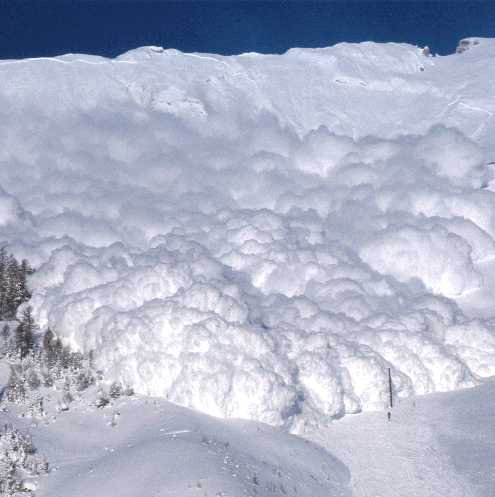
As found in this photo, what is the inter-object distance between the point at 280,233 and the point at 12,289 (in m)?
37.6

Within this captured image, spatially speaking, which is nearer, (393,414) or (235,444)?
(235,444)

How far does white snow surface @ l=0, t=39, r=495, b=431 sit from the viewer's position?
6875 centimetres

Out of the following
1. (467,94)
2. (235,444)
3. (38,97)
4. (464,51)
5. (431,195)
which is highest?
(464,51)

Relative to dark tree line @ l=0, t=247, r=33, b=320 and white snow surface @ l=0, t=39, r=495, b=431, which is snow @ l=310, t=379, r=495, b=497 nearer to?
white snow surface @ l=0, t=39, r=495, b=431

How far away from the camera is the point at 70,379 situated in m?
65.4

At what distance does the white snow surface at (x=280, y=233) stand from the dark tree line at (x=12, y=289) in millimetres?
2162

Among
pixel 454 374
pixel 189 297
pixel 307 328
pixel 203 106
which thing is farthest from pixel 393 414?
pixel 203 106

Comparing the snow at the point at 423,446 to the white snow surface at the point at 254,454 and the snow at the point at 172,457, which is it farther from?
the snow at the point at 172,457

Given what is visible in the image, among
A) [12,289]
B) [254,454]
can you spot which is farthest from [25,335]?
[254,454]

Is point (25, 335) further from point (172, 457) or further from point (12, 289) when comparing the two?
point (172, 457)

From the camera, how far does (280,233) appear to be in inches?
4144

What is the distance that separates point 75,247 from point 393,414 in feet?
161

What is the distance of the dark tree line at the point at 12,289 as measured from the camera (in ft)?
283

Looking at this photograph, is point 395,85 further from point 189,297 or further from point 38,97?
point 189,297
